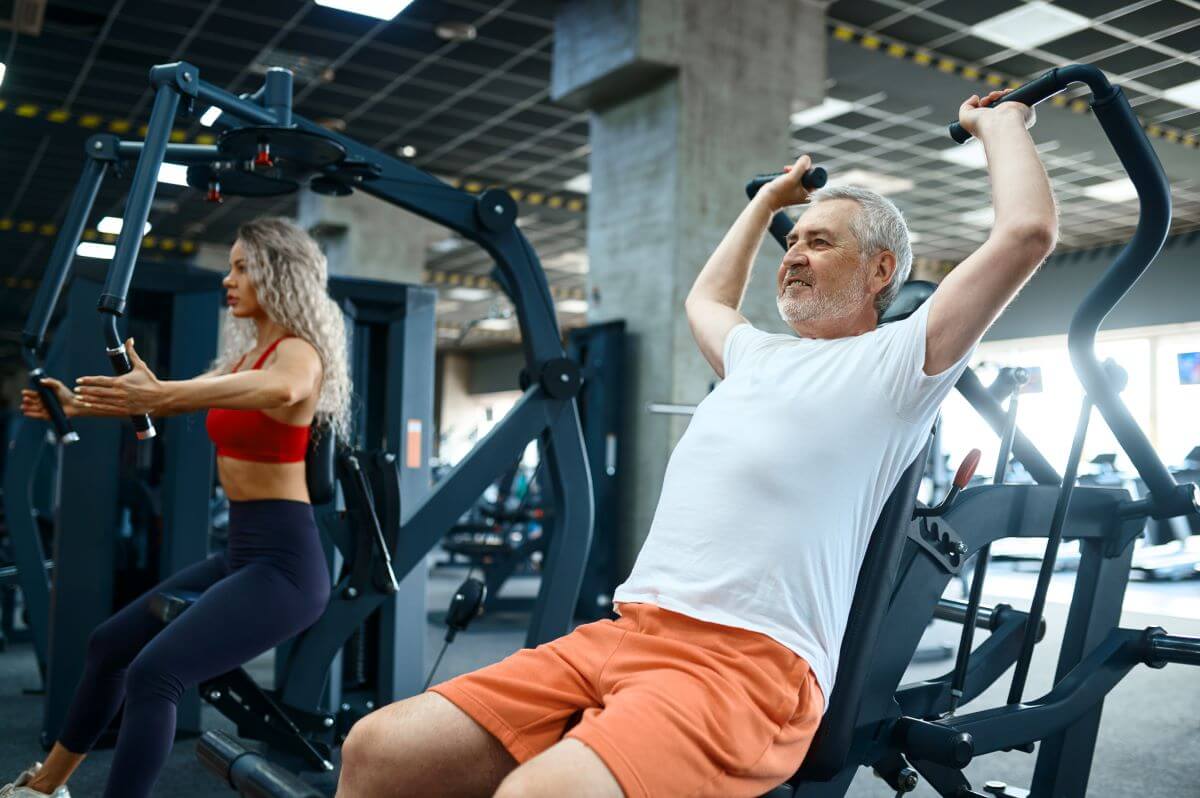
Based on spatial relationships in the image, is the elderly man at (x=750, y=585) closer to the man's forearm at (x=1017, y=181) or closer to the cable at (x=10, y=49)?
the man's forearm at (x=1017, y=181)

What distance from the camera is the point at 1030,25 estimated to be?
5832mm

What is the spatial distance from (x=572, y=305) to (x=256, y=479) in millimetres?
14398

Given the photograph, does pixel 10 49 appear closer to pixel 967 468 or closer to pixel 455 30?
pixel 455 30

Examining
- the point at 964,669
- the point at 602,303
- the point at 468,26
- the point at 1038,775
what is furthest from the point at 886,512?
the point at 468,26

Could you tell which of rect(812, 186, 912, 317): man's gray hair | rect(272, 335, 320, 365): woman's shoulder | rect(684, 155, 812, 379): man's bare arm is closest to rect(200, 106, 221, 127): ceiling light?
rect(272, 335, 320, 365): woman's shoulder

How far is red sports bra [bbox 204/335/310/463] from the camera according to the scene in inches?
80.7

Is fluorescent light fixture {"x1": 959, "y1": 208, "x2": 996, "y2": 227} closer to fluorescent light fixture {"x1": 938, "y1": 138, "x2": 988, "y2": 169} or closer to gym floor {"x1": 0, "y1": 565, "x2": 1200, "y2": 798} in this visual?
fluorescent light fixture {"x1": 938, "y1": 138, "x2": 988, "y2": 169}

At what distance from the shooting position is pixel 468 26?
20.5 ft

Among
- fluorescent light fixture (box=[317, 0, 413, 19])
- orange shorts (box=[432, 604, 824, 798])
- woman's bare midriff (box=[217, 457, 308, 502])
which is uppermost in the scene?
fluorescent light fixture (box=[317, 0, 413, 19])

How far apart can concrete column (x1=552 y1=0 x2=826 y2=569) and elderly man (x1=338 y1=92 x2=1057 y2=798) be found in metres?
4.17

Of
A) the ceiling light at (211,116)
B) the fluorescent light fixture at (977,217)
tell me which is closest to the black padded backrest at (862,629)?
the ceiling light at (211,116)

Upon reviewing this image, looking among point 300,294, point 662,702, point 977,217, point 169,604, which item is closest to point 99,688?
point 169,604

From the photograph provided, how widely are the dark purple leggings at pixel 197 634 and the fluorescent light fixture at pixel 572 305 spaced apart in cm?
1368

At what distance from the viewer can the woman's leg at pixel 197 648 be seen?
1791mm
